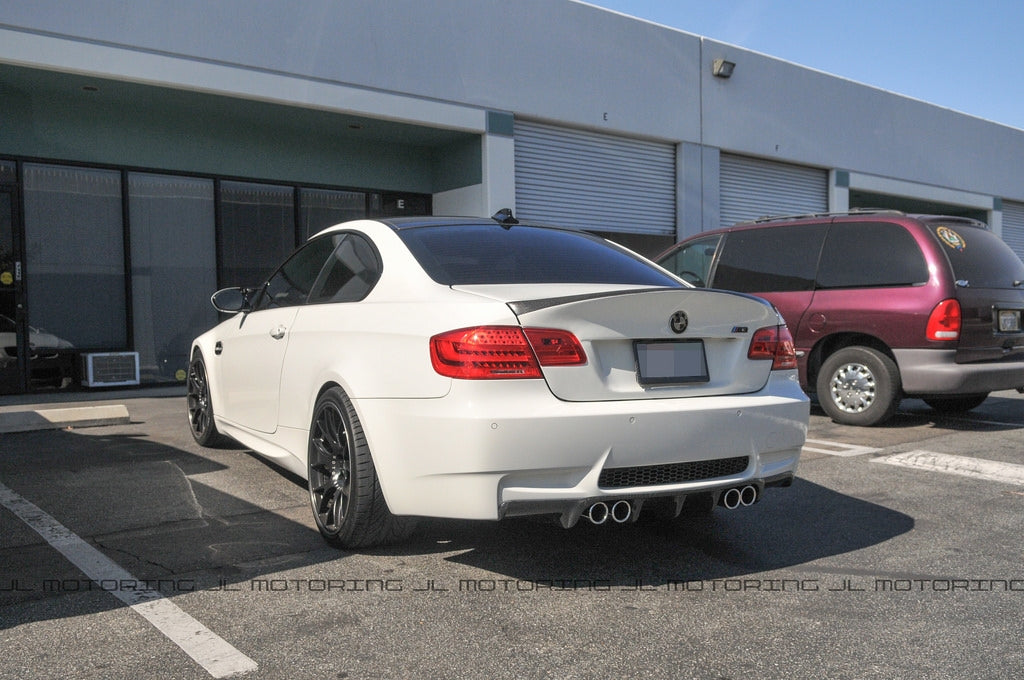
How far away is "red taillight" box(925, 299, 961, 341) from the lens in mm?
7066

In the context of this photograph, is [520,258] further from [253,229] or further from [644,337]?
[253,229]

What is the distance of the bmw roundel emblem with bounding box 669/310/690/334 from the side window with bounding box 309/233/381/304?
1.35m

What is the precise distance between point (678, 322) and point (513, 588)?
1234 mm

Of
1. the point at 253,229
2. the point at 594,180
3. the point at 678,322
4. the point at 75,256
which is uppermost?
the point at 594,180

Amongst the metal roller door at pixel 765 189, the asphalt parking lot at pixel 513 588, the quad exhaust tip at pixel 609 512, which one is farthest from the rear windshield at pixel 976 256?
the metal roller door at pixel 765 189

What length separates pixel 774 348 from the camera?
391cm

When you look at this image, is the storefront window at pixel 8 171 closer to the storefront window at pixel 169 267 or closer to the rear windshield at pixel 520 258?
the storefront window at pixel 169 267

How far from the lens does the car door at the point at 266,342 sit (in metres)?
4.68

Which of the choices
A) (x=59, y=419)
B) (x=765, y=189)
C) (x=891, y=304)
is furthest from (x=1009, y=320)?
(x=765, y=189)

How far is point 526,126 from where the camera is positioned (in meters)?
14.5

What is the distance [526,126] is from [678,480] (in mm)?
11786

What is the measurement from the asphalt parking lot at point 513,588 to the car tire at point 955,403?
331 centimetres

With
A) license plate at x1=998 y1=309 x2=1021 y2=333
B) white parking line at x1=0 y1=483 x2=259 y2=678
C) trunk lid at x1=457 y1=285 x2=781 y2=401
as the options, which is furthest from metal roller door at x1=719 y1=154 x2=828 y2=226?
white parking line at x1=0 y1=483 x2=259 y2=678

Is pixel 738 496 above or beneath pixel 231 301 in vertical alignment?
beneath
